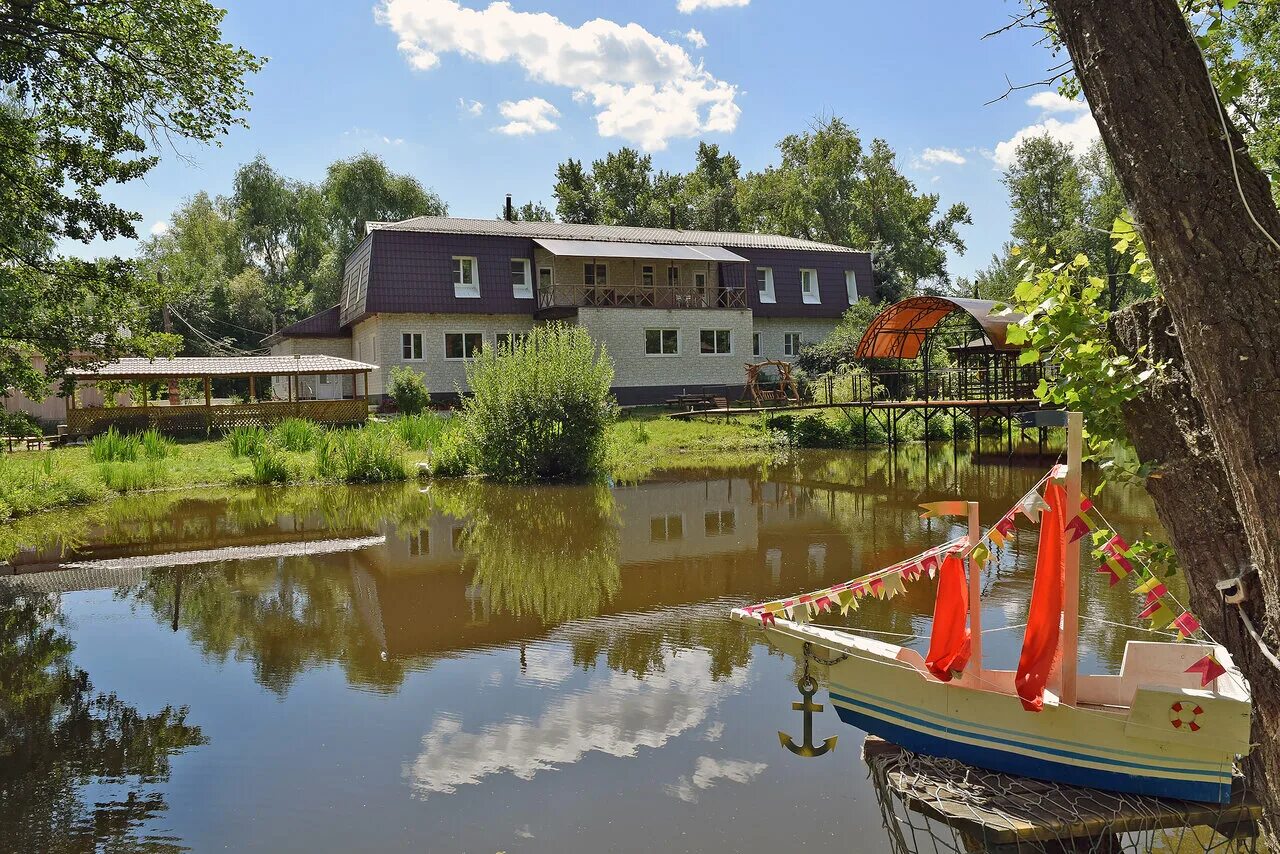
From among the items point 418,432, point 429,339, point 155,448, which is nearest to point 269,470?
point 155,448

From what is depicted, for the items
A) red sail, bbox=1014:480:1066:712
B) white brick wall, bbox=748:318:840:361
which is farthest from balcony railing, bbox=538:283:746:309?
red sail, bbox=1014:480:1066:712

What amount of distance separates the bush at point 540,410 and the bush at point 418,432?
356cm

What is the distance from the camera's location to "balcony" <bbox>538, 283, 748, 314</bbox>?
3362 centimetres

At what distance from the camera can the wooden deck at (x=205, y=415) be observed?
86.0ft

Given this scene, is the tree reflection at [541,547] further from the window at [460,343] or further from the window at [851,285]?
the window at [851,285]

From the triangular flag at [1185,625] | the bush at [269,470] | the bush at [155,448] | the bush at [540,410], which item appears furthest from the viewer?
the bush at [155,448]

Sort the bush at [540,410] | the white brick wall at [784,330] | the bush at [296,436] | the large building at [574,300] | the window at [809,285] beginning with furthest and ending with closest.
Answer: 1. the window at [809,285]
2. the white brick wall at [784,330]
3. the large building at [574,300]
4. the bush at [296,436]
5. the bush at [540,410]

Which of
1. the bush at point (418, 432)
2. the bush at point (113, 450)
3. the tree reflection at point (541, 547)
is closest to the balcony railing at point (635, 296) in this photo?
the bush at point (418, 432)

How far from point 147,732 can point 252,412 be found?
23202 millimetres

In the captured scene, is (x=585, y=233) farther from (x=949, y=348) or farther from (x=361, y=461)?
(x=361, y=461)

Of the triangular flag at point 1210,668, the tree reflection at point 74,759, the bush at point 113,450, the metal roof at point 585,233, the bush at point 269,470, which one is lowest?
the tree reflection at point 74,759

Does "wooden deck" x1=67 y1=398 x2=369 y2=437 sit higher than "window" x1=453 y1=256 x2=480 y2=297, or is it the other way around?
"window" x1=453 y1=256 x2=480 y2=297

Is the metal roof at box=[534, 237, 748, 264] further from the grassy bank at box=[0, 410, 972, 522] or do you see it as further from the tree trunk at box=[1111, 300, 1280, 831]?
the tree trunk at box=[1111, 300, 1280, 831]

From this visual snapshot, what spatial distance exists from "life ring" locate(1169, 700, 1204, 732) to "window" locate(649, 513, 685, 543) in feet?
31.5
